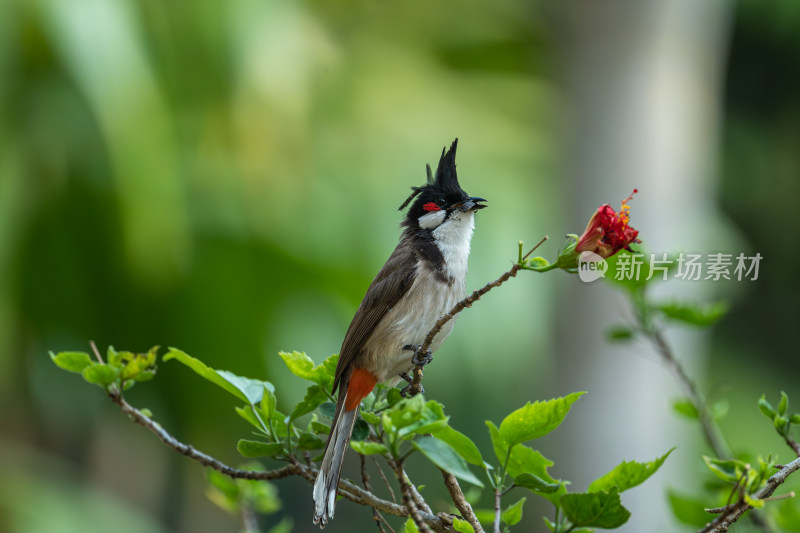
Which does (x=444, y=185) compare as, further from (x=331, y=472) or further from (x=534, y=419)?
(x=534, y=419)

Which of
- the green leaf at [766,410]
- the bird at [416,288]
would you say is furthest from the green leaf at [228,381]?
the green leaf at [766,410]

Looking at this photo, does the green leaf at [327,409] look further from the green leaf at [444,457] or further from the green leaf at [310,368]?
the green leaf at [444,457]

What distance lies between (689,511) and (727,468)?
29 centimetres

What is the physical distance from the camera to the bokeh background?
383 centimetres

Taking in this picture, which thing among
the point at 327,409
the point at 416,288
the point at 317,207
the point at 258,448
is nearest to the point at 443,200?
the point at 416,288

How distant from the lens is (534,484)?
0.85 meters

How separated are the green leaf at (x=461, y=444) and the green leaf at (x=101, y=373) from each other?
0.40 meters

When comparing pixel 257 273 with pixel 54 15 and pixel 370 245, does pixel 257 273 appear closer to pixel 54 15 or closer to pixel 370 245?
pixel 370 245

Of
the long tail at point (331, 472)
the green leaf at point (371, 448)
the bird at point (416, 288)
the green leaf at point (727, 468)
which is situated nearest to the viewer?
the green leaf at point (371, 448)

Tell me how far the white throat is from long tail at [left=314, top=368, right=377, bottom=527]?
0.27 metres

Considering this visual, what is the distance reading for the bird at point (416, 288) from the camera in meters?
1.51

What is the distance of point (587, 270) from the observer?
2.96 feet

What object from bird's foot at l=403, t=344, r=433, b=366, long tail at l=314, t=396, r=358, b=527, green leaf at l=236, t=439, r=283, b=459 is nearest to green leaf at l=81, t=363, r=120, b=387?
green leaf at l=236, t=439, r=283, b=459

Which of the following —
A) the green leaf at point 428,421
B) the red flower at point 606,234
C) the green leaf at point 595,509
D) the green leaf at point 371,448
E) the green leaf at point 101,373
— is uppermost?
the red flower at point 606,234
